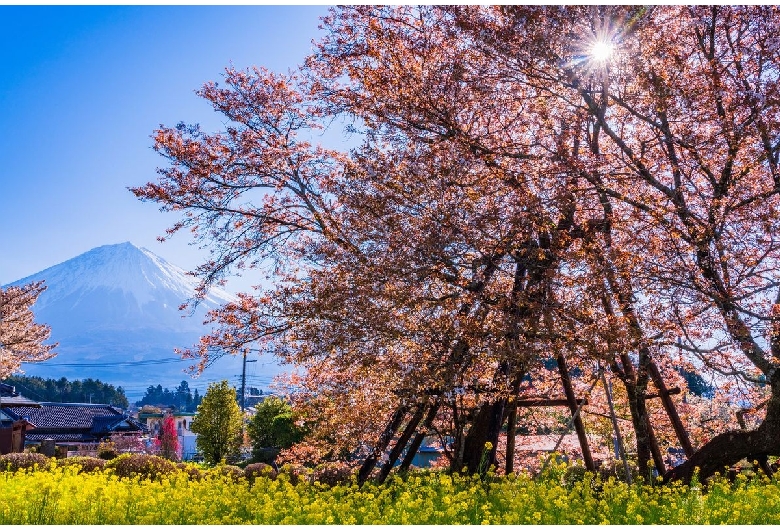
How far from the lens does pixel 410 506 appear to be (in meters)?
5.12

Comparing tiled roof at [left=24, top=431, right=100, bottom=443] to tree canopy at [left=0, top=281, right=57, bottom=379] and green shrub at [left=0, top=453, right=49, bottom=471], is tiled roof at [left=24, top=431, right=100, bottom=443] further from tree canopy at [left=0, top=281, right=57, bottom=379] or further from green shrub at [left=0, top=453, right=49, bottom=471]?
green shrub at [left=0, top=453, right=49, bottom=471]

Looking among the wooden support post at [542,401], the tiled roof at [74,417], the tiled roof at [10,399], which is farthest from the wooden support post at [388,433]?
the tiled roof at [74,417]

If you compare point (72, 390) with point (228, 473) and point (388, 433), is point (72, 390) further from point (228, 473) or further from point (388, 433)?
point (388, 433)

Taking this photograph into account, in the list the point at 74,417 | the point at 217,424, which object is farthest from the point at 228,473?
the point at 74,417

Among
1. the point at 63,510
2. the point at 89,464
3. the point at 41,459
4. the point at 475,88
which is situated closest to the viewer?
the point at 63,510

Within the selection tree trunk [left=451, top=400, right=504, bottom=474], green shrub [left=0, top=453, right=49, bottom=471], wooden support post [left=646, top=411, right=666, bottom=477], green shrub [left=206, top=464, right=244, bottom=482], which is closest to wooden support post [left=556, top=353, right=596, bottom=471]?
wooden support post [left=646, top=411, right=666, bottom=477]

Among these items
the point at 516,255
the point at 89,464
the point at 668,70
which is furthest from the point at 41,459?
the point at 668,70

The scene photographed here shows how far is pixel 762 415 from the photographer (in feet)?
24.6

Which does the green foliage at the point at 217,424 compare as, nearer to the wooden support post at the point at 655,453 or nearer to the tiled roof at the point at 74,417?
the tiled roof at the point at 74,417

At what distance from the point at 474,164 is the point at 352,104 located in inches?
A: 65.8

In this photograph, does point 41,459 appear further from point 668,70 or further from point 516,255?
point 668,70

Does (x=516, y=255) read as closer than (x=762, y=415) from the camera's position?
Yes

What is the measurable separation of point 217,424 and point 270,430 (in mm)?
1922

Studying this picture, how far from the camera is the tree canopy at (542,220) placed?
5.89 metres
